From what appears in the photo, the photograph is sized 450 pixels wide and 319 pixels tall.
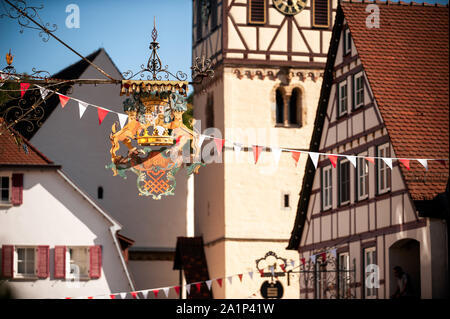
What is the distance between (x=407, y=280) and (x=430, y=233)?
4.27 ft

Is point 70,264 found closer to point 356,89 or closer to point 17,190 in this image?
point 17,190

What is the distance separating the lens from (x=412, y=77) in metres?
35.5

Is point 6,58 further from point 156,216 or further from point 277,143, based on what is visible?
point 156,216

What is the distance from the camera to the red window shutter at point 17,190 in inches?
1807

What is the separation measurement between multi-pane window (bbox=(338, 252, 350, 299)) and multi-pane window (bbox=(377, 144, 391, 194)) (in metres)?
2.47

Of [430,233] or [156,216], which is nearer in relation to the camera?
[430,233]

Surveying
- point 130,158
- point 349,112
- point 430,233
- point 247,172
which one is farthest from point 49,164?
point 130,158

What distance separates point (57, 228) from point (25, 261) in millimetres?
1550

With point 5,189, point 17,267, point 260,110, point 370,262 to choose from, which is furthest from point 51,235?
point 370,262

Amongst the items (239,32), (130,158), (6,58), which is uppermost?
(239,32)

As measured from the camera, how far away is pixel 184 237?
5434 centimetres

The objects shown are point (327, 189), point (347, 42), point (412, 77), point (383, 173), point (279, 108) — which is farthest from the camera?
point (279, 108)

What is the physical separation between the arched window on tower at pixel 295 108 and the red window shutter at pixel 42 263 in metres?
11.6

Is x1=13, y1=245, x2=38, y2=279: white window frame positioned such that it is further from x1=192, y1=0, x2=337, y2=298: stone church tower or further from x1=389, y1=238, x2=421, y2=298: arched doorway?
x1=389, y1=238, x2=421, y2=298: arched doorway
